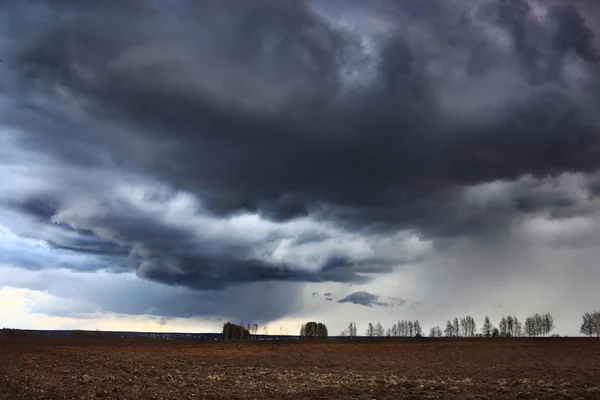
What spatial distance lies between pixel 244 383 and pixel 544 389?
2059 centimetres

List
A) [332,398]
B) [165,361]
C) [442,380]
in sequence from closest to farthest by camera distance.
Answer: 1. [332,398]
2. [442,380]
3. [165,361]

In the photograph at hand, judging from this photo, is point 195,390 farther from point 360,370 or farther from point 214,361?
point 214,361

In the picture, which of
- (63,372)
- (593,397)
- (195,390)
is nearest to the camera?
(593,397)

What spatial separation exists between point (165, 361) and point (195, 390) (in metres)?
24.0

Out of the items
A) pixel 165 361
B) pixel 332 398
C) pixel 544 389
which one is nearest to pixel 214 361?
pixel 165 361

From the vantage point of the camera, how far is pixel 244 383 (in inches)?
1471

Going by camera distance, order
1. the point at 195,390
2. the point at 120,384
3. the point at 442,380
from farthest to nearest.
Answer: the point at 442,380 < the point at 120,384 < the point at 195,390

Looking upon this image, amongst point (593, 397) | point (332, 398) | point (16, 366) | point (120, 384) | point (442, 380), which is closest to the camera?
point (593, 397)

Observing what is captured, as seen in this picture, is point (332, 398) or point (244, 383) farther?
point (244, 383)

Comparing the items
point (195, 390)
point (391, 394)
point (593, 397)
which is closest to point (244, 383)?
point (195, 390)

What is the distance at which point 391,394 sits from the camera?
30.8 m

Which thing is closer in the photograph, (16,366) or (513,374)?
(513,374)

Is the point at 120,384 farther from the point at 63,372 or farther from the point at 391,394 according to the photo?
the point at 391,394

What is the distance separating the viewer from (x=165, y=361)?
2174 inches
